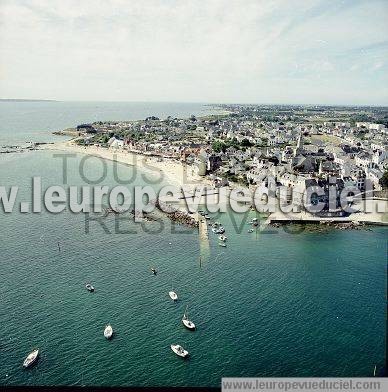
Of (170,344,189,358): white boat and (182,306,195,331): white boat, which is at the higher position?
(182,306,195,331): white boat

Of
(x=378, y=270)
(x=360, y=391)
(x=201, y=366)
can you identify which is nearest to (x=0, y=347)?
(x=201, y=366)

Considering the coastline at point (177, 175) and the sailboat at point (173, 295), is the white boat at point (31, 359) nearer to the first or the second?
the sailboat at point (173, 295)

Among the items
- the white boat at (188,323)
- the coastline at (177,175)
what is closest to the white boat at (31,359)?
the white boat at (188,323)

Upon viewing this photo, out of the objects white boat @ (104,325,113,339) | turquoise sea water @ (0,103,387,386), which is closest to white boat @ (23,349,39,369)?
turquoise sea water @ (0,103,387,386)

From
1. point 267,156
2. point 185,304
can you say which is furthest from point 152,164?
point 185,304

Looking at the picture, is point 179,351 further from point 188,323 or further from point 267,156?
point 267,156

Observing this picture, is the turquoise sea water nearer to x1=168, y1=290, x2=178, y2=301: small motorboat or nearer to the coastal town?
x1=168, y1=290, x2=178, y2=301: small motorboat
